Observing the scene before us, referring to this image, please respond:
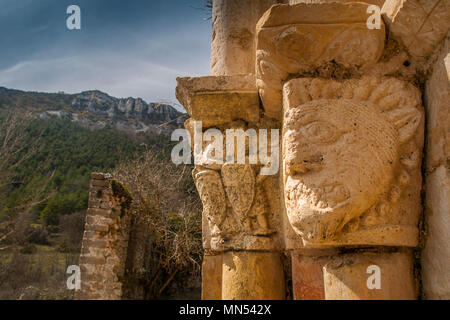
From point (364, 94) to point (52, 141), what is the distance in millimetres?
24469

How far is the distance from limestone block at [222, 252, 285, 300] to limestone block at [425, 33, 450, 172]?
33.5 inches

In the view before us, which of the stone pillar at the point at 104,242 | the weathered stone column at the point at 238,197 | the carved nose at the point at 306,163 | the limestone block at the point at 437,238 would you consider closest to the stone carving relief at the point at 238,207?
the weathered stone column at the point at 238,197

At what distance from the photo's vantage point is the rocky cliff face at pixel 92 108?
91.2 ft

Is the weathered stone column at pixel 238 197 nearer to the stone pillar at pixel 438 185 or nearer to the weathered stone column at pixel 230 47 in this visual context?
the weathered stone column at pixel 230 47

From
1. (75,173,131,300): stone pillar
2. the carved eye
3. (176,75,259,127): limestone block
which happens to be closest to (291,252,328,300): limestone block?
the carved eye

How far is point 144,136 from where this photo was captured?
2341 centimetres

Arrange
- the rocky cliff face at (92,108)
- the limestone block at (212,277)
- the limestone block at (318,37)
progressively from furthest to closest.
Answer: the rocky cliff face at (92,108) < the limestone block at (212,277) < the limestone block at (318,37)

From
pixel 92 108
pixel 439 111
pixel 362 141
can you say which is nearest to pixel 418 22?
pixel 439 111

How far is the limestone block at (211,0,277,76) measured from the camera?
2020mm

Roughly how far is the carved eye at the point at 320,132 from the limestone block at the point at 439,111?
0.37 m
